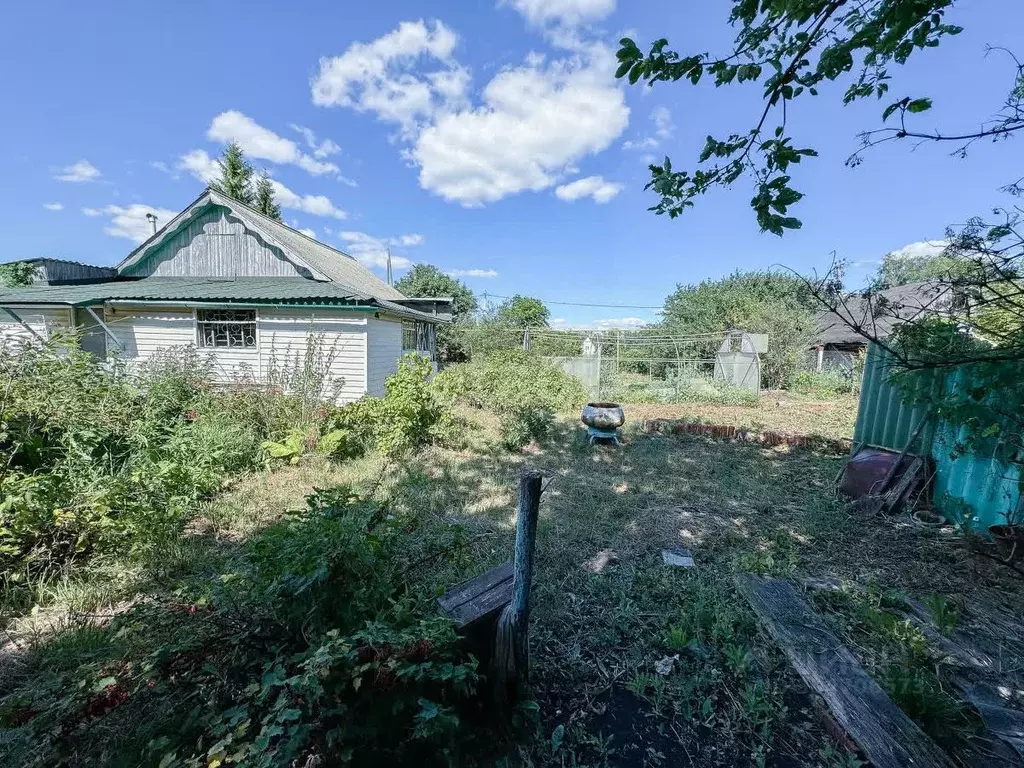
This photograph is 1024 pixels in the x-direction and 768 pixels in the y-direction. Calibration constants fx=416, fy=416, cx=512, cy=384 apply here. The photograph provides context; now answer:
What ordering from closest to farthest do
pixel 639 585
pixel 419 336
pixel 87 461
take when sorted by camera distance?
1. pixel 639 585
2. pixel 87 461
3. pixel 419 336

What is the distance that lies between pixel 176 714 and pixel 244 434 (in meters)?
4.71

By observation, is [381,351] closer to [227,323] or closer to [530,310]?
[227,323]

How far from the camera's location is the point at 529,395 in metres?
7.70

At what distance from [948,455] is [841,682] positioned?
3.40m

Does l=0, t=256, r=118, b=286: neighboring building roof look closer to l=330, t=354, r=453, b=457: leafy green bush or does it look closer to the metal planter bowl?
l=330, t=354, r=453, b=457: leafy green bush

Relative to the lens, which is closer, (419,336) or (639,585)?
(639,585)

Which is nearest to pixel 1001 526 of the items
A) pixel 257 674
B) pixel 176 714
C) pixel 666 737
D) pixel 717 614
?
pixel 717 614

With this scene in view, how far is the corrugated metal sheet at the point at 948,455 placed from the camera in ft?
11.5

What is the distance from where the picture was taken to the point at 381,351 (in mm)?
9789

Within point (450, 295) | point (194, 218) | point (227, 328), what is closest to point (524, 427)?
point (227, 328)

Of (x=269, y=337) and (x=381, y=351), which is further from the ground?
(x=269, y=337)

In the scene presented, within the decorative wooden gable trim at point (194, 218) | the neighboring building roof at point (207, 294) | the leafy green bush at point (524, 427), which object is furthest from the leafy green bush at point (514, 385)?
the decorative wooden gable trim at point (194, 218)

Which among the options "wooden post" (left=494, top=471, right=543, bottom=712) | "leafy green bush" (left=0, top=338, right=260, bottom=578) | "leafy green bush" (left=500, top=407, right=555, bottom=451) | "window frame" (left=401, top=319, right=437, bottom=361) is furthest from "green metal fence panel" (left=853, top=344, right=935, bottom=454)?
"window frame" (left=401, top=319, right=437, bottom=361)

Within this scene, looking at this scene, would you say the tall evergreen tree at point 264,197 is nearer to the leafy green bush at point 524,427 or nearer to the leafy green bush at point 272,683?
the leafy green bush at point 524,427
